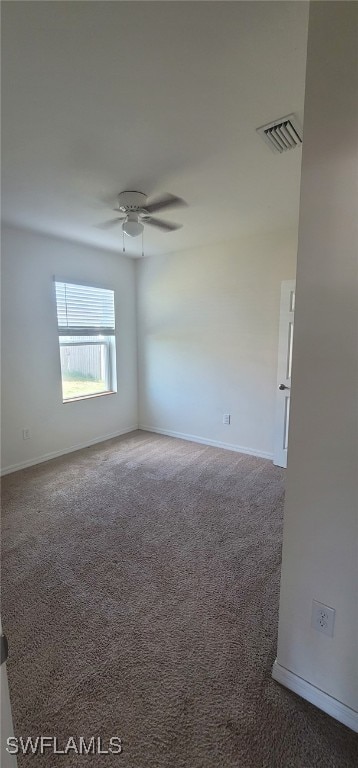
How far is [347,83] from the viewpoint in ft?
3.24

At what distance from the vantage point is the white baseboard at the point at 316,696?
3.93 ft

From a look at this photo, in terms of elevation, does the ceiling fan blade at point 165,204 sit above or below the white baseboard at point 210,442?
above

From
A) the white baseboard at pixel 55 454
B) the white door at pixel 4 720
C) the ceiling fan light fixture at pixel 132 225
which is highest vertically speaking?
the ceiling fan light fixture at pixel 132 225

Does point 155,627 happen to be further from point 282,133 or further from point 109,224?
point 109,224

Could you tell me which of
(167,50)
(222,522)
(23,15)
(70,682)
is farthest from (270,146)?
(70,682)

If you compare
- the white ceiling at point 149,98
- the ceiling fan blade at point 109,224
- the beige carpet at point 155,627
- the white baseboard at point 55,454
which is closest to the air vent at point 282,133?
the white ceiling at point 149,98

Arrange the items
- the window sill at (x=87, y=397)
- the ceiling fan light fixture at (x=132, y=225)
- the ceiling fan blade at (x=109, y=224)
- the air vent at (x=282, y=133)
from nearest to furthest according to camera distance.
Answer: the air vent at (x=282, y=133)
the ceiling fan light fixture at (x=132, y=225)
the ceiling fan blade at (x=109, y=224)
the window sill at (x=87, y=397)

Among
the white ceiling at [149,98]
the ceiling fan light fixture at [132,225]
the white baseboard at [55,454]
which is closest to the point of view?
the white ceiling at [149,98]

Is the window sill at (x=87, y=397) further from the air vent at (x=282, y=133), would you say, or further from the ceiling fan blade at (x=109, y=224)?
the air vent at (x=282, y=133)

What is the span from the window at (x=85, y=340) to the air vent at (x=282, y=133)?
8.94 ft

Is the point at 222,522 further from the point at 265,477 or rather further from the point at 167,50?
the point at 167,50

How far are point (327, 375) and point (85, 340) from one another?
3561 mm

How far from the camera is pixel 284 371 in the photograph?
3.50 m

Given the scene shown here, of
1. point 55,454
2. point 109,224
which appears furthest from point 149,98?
point 55,454
